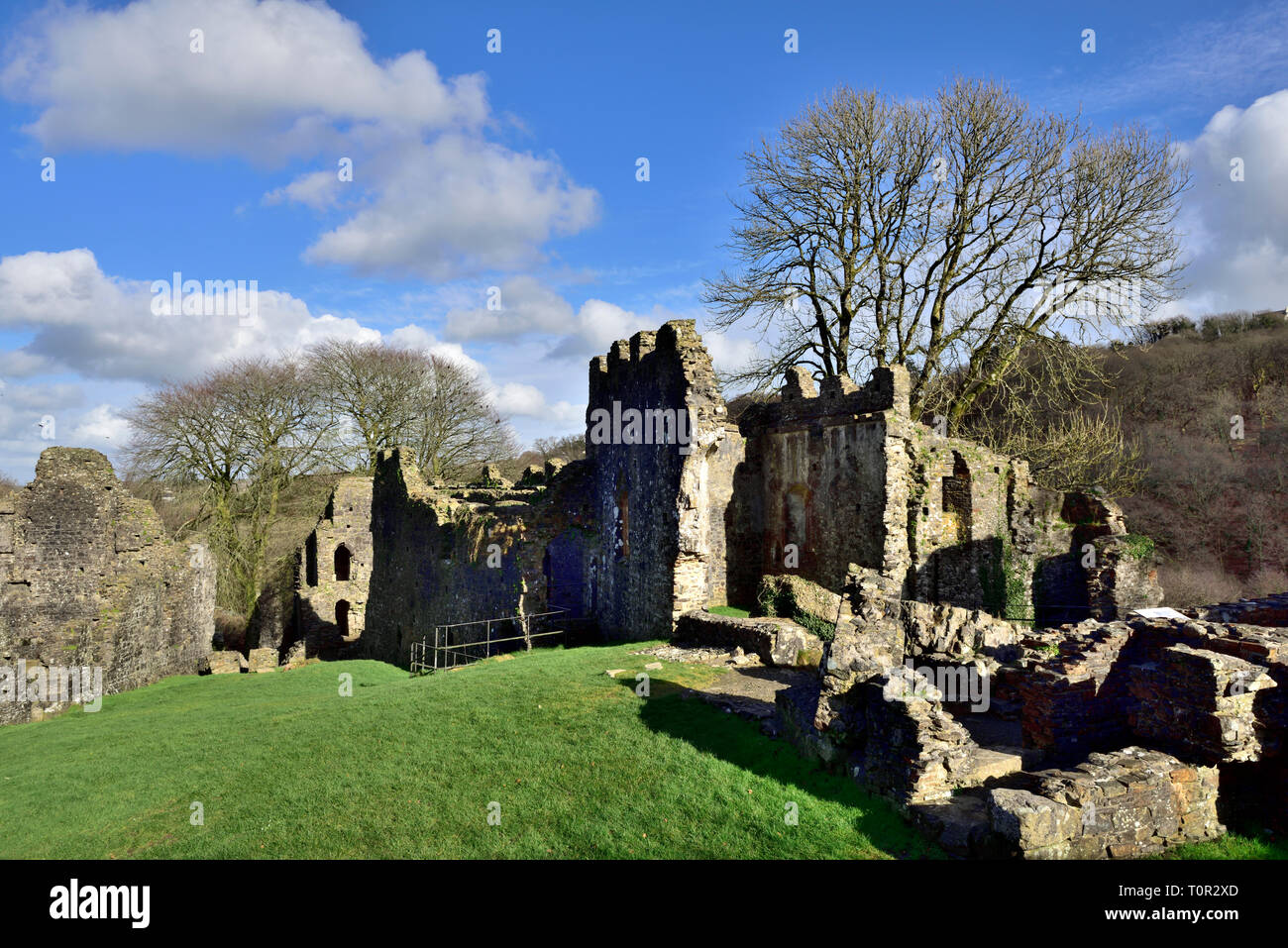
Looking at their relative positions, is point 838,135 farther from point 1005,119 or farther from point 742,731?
point 742,731

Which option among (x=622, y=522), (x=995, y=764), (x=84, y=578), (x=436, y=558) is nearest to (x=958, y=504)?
(x=622, y=522)

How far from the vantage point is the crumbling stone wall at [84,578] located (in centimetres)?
1642

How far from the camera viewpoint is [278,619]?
29953mm

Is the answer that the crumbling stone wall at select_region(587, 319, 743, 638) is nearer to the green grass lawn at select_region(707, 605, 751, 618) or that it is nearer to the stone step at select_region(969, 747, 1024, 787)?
the green grass lawn at select_region(707, 605, 751, 618)

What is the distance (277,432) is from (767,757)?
89.8ft

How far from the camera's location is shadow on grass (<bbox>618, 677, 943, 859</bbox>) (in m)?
7.11

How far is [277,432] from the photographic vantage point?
1198 inches

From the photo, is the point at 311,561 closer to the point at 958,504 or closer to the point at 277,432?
the point at 277,432

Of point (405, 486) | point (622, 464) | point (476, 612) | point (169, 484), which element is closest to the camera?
point (622, 464)

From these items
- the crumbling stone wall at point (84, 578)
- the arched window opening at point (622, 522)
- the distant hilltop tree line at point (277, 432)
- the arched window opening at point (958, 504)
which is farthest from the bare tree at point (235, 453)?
the arched window opening at point (958, 504)

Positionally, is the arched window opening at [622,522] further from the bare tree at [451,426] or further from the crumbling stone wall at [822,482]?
the bare tree at [451,426]

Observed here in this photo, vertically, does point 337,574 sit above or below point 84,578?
below
